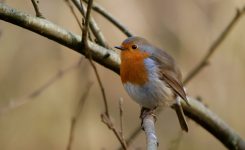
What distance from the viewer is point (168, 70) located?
422 centimetres

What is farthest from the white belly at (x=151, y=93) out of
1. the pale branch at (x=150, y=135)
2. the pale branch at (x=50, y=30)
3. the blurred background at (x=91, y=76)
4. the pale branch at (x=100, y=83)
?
the blurred background at (x=91, y=76)

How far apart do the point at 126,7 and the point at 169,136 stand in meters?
1.59

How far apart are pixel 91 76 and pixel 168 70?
251 centimetres

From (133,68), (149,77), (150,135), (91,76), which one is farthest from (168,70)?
(91,76)

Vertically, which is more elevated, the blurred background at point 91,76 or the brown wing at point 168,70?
the brown wing at point 168,70

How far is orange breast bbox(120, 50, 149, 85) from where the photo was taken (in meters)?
3.94

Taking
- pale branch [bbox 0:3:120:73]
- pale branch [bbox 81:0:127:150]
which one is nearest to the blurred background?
pale branch [bbox 0:3:120:73]

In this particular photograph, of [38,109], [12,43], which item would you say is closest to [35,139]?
[38,109]

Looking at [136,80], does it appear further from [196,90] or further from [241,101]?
[196,90]

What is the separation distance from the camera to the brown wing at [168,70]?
4152mm

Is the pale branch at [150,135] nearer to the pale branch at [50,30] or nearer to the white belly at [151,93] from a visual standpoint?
the pale branch at [50,30]

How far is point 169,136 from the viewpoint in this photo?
6969mm

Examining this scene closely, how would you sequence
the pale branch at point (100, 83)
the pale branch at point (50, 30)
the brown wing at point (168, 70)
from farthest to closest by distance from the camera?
1. the brown wing at point (168, 70)
2. the pale branch at point (50, 30)
3. the pale branch at point (100, 83)

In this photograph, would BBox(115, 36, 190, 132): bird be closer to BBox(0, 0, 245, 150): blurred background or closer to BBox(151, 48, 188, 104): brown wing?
BBox(151, 48, 188, 104): brown wing
